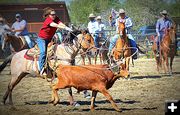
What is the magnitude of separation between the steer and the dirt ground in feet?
1.14

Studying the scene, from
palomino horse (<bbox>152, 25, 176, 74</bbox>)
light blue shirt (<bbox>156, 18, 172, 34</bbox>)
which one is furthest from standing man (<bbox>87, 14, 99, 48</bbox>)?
palomino horse (<bbox>152, 25, 176, 74</bbox>)

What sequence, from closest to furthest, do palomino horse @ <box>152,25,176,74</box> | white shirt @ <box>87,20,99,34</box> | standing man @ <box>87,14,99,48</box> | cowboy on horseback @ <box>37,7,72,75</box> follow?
cowboy on horseback @ <box>37,7,72,75</box>
palomino horse @ <box>152,25,176,74</box>
standing man @ <box>87,14,99,48</box>
white shirt @ <box>87,20,99,34</box>

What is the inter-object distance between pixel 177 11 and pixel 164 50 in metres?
13.1

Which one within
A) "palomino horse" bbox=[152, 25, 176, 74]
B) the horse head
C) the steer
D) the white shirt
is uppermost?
the white shirt

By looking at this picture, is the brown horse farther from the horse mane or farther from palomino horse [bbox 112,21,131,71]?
palomino horse [bbox 112,21,131,71]

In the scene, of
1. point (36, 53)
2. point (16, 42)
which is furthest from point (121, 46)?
point (36, 53)

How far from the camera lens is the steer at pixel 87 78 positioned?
7535mm

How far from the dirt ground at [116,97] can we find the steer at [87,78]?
1.14ft

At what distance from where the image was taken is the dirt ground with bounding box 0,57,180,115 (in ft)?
25.6

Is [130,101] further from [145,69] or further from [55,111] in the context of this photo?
[145,69]

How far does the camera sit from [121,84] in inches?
444

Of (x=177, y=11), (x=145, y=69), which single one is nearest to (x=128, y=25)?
(x=145, y=69)

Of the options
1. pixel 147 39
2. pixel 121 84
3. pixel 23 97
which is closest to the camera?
pixel 23 97

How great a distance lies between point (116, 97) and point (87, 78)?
190 centimetres
